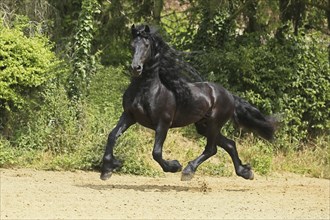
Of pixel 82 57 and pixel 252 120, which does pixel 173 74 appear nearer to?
pixel 252 120

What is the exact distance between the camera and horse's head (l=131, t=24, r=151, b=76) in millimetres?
10898

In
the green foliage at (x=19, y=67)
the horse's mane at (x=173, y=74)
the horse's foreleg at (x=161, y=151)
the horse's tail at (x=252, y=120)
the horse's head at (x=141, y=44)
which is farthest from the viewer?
the green foliage at (x=19, y=67)

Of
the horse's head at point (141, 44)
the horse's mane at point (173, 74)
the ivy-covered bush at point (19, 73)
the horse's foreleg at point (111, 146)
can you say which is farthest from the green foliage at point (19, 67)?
the horse's head at point (141, 44)

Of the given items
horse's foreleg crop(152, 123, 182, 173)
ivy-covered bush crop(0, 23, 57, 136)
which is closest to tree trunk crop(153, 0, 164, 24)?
ivy-covered bush crop(0, 23, 57, 136)

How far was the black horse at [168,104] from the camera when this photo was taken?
11141 millimetres

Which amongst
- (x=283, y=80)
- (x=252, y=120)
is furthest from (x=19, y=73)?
(x=283, y=80)

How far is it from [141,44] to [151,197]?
6.95 ft

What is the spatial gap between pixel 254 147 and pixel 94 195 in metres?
6.63

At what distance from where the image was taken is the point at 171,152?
16.5 m

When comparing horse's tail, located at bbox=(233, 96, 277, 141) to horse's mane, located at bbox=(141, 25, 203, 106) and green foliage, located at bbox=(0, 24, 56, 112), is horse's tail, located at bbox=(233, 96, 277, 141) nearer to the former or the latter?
horse's mane, located at bbox=(141, 25, 203, 106)

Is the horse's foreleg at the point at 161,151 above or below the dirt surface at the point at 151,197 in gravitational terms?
above

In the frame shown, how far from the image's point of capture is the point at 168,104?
11539 mm

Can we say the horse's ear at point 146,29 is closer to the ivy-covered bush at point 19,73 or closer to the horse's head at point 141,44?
the horse's head at point 141,44

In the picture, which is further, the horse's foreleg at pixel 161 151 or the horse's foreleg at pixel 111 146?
the horse's foreleg at pixel 161 151
